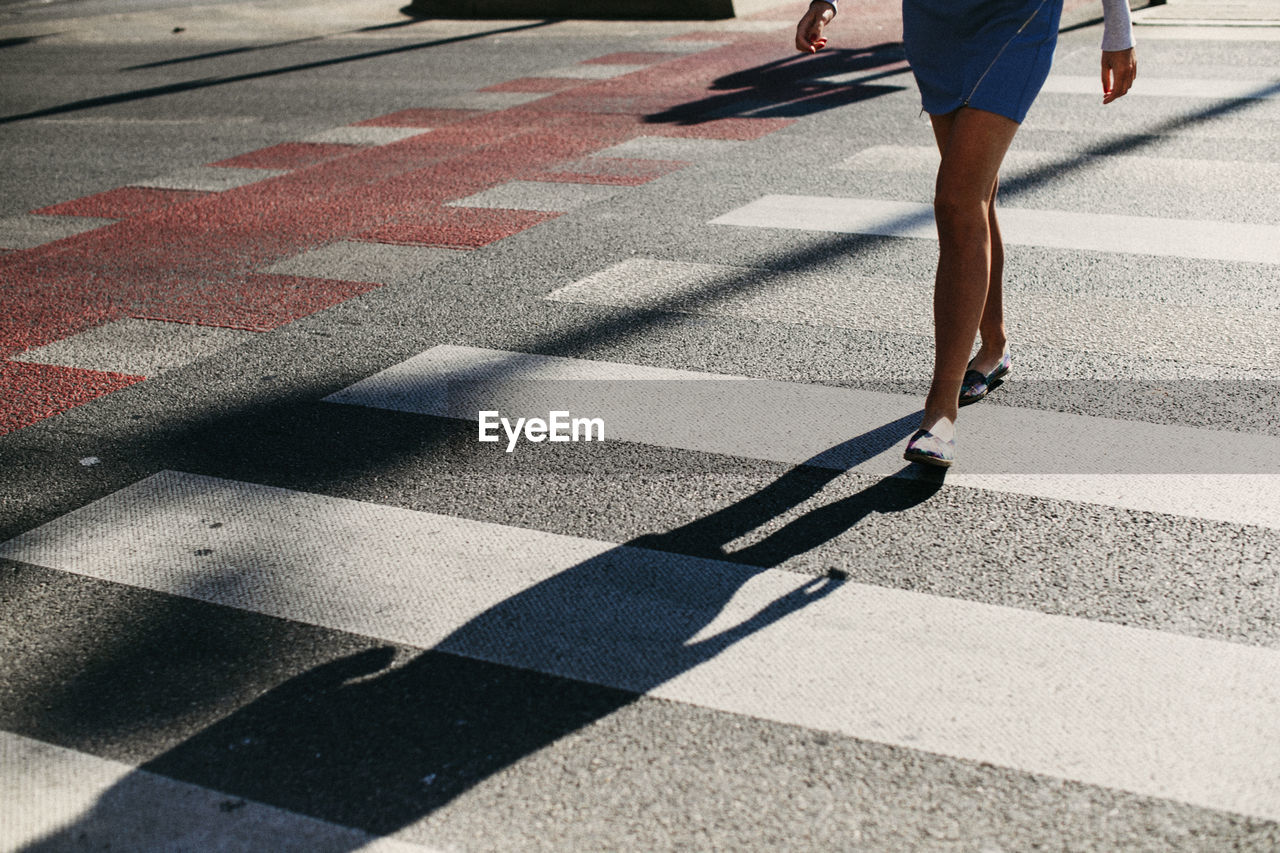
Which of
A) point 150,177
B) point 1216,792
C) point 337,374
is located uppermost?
point 150,177

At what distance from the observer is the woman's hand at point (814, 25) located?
12.2ft

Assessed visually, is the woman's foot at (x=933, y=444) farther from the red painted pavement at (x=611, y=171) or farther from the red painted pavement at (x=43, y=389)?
the red painted pavement at (x=611, y=171)

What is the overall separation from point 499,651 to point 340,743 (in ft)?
1.45

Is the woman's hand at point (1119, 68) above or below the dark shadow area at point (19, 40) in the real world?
below

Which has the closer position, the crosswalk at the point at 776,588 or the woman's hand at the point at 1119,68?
the crosswalk at the point at 776,588

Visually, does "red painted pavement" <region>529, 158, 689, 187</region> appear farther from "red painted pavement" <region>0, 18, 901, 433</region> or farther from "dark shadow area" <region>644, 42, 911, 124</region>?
"dark shadow area" <region>644, 42, 911, 124</region>

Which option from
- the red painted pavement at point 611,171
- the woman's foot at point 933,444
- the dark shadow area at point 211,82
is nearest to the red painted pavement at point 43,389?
the woman's foot at point 933,444

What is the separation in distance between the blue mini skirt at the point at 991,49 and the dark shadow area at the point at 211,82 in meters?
10.2

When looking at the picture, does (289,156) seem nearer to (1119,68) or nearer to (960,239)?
(960,239)

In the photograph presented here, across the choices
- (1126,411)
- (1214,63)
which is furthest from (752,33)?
(1126,411)

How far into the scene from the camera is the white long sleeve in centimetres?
352

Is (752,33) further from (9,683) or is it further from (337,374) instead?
(9,683)

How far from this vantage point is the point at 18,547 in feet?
11.6

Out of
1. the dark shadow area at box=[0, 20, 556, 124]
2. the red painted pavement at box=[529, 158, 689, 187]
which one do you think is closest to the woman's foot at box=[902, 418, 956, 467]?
the red painted pavement at box=[529, 158, 689, 187]
